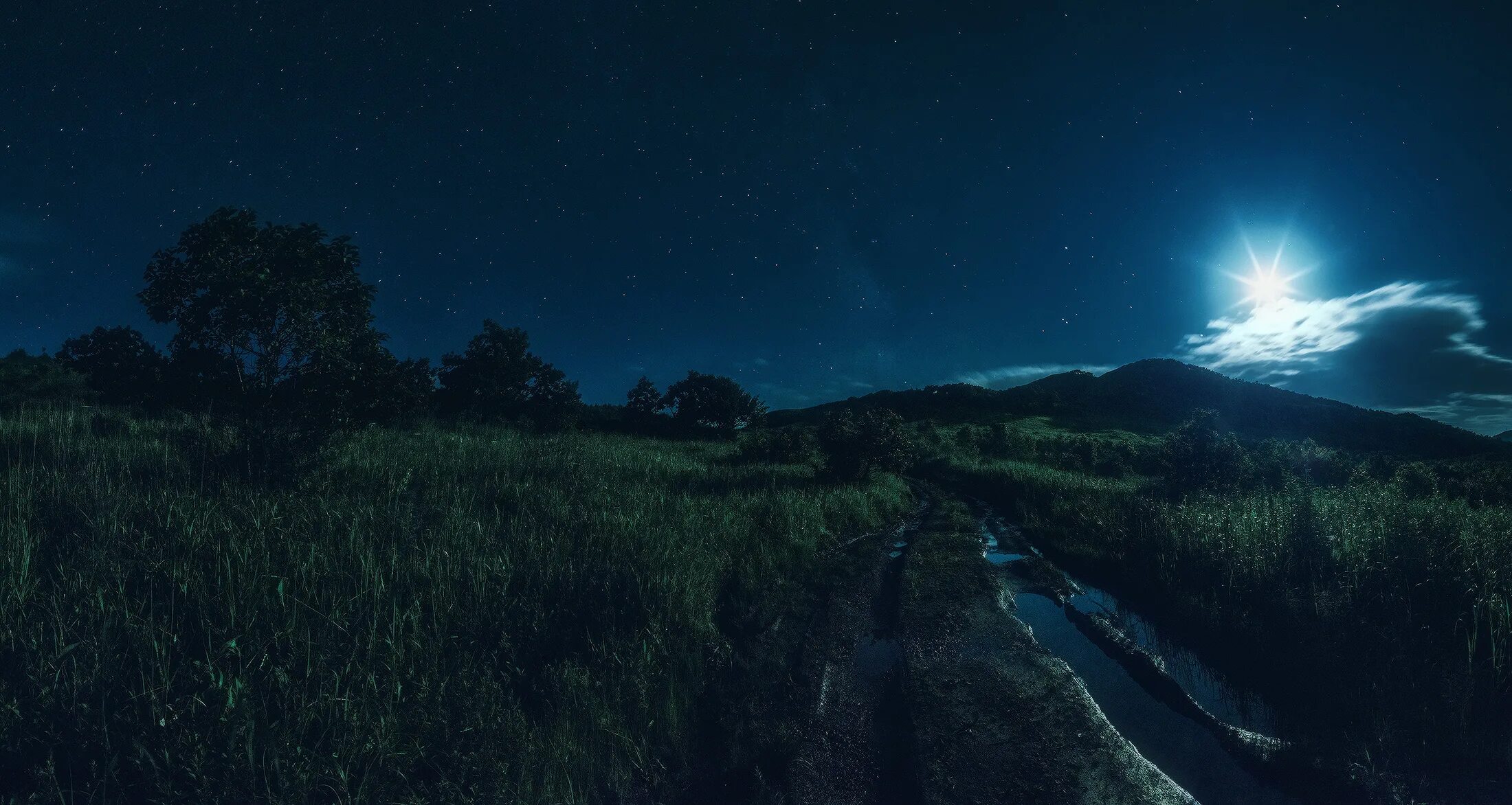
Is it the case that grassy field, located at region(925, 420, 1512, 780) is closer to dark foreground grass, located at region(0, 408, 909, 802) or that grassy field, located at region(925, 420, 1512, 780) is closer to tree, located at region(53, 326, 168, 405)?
dark foreground grass, located at region(0, 408, 909, 802)

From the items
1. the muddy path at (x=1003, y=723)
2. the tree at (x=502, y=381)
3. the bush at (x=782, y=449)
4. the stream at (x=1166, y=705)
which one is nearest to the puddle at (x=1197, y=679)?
the stream at (x=1166, y=705)

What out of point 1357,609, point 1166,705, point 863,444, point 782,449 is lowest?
point 1166,705

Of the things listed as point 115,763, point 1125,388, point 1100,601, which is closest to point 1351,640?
point 1100,601

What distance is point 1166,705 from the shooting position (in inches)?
180

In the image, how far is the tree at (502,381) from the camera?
37500mm

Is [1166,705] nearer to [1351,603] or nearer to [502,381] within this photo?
[1351,603]

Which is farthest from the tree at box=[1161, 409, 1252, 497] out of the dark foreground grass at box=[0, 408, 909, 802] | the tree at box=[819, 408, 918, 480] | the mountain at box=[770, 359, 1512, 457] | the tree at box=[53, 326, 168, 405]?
the mountain at box=[770, 359, 1512, 457]

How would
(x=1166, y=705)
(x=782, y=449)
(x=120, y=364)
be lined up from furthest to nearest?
1. (x=782, y=449)
2. (x=120, y=364)
3. (x=1166, y=705)

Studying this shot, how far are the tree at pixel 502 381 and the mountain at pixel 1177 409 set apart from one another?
37431 mm

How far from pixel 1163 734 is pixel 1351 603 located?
347cm

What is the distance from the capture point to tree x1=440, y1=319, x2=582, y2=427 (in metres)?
37.5

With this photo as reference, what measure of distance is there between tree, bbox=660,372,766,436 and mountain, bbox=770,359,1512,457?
1387cm

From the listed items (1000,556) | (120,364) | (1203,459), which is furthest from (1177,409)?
(120,364)

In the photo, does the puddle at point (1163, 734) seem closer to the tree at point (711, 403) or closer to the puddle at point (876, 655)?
the puddle at point (876, 655)
